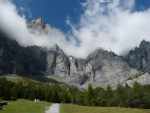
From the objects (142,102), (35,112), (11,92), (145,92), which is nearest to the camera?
(35,112)

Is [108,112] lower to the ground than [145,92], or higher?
lower

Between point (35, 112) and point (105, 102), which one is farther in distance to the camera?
point (105, 102)

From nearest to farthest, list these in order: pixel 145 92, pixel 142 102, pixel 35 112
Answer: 1. pixel 35 112
2. pixel 142 102
3. pixel 145 92

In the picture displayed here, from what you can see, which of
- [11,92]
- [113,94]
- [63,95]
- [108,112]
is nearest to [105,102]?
[113,94]

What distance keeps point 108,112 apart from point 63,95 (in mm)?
132468

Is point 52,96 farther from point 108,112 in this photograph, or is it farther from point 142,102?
point 108,112

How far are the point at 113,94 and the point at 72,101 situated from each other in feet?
95.7

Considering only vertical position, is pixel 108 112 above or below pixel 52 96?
below

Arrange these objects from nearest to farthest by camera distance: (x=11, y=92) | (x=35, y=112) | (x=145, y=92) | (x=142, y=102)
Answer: (x=35, y=112)
(x=142, y=102)
(x=145, y=92)
(x=11, y=92)

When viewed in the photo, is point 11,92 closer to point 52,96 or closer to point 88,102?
point 52,96

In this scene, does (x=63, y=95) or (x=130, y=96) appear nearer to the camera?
(x=130, y=96)

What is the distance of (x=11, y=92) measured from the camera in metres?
187

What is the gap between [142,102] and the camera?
15250 cm

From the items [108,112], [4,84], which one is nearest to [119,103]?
[4,84]
